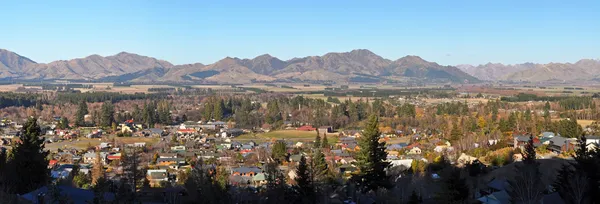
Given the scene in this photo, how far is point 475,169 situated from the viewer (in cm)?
1650

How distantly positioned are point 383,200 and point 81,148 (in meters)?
20.4

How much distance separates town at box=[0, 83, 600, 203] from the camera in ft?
38.3

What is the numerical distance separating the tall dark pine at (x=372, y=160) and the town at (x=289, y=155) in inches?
1.1

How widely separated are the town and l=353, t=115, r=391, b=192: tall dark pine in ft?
0.09

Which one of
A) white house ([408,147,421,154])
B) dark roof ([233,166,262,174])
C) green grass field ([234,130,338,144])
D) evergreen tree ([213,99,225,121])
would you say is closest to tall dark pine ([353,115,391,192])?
dark roof ([233,166,262,174])

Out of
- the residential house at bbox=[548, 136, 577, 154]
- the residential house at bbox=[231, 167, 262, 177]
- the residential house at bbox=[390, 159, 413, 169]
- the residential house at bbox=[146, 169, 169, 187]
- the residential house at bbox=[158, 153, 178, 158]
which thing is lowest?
the residential house at bbox=[158, 153, 178, 158]

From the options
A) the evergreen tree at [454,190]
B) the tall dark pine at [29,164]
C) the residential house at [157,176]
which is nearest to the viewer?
the evergreen tree at [454,190]

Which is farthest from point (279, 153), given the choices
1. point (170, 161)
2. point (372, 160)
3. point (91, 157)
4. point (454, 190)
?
point (454, 190)

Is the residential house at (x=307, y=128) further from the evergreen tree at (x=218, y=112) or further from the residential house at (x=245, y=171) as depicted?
the residential house at (x=245, y=171)

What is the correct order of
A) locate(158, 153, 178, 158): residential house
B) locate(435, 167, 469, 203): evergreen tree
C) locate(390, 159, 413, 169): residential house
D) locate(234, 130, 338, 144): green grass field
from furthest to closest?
locate(234, 130, 338, 144): green grass field
locate(158, 153, 178, 158): residential house
locate(390, 159, 413, 169): residential house
locate(435, 167, 469, 203): evergreen tree

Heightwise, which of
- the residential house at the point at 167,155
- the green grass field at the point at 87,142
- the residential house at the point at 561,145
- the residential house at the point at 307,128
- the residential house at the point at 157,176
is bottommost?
the green grass field at the point at 87,142

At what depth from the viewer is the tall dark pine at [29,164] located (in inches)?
484

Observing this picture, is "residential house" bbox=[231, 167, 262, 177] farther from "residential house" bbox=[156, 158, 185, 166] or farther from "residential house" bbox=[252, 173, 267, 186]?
"residential house" bbox=[156, 158, 185, 166]

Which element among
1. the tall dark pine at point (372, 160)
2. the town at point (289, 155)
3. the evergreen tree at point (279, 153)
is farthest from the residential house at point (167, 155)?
the tall dark pine at point (372, 160)
